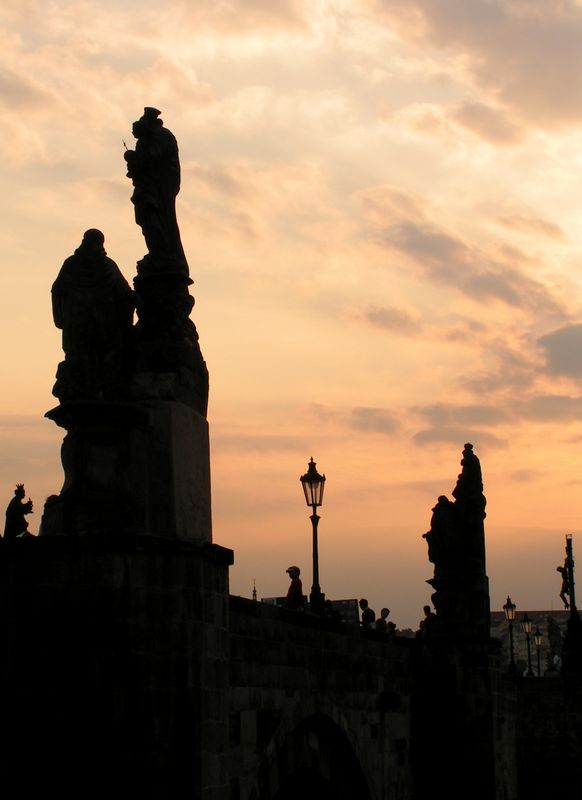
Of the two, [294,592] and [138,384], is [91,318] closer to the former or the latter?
[138,384]

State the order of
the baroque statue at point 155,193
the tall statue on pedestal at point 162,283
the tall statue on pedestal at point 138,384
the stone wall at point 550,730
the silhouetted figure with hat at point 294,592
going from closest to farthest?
1. the tall statue on pedestal at point 138,384
2. the tall statue on pedestal at point 162,283
3. the baroque statue at point 155,193
4. the silhouetted figure with hat at point 294,592
5. the stone wall at point 550,730

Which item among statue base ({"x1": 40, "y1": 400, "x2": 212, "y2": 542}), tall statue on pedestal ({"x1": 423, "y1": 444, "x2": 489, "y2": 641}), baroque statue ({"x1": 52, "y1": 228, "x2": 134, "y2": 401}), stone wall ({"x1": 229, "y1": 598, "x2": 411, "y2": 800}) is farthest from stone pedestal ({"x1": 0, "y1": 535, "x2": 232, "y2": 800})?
tall statue on pedestal ({"x1": 423, "y1": 444, "x2": 489, "y2": 641})

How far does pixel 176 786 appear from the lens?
12.4 meters

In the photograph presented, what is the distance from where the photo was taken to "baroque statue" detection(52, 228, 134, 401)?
13.0 m

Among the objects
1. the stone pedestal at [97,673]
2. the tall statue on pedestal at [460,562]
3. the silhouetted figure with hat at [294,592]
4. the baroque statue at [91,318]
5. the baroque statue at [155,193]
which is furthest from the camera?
the tall statue on pedestal at [460,562]

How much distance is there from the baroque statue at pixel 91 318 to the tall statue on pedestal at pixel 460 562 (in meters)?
14.1

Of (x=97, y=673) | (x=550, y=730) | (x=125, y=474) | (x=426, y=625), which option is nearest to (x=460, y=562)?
(x=426, y=625)

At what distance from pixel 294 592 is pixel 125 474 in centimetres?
739

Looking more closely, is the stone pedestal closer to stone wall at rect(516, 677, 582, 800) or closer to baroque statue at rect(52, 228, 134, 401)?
baroque statue at rect(52, 228, 134, 401)

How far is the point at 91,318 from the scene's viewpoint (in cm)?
1309

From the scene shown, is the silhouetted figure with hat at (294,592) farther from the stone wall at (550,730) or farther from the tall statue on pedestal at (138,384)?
the stone wall at (550,730)

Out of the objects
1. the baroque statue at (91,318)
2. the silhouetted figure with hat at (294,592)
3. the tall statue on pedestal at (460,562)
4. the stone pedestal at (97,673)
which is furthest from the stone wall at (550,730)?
the baroque statue at (91,318)

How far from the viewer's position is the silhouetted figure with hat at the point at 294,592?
19828 millimetres

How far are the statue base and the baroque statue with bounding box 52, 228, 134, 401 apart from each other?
0.26m
